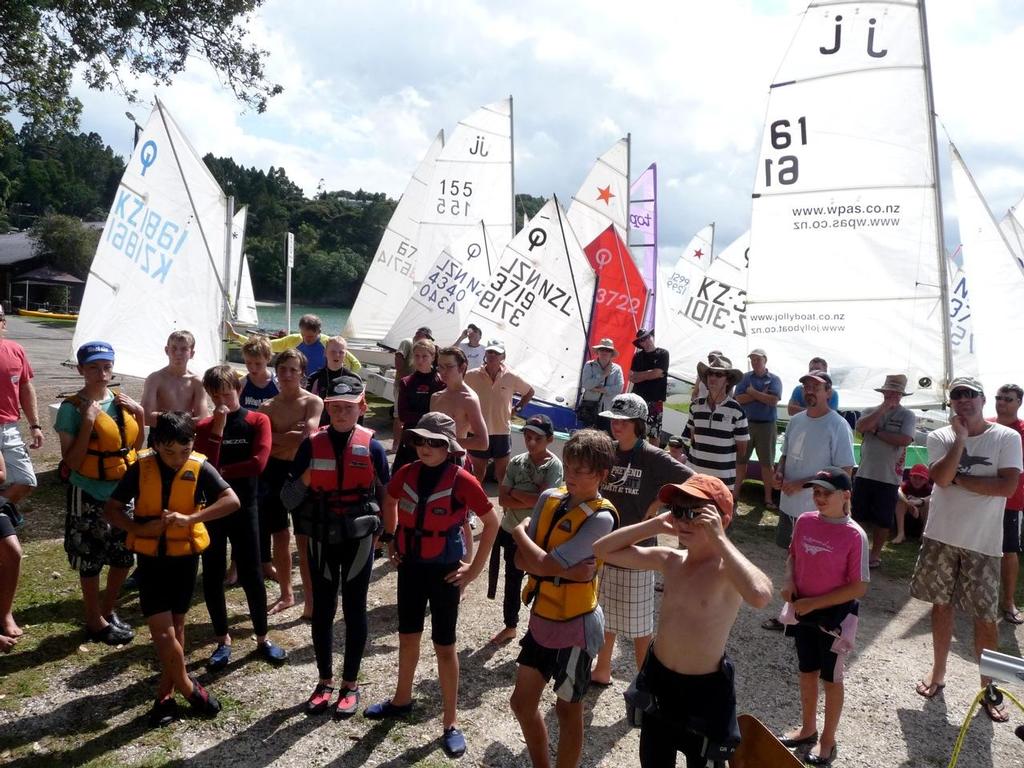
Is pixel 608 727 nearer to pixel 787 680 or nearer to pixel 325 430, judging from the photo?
pixel 787 680

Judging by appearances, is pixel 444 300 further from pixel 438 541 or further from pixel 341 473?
pixel 438 541

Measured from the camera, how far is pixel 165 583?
3.38 metres

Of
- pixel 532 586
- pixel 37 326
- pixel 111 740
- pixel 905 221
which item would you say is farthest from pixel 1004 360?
pixel 37 326

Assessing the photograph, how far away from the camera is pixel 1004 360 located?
7.66 m

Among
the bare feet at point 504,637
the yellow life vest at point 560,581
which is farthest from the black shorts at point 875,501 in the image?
the yellow life vest at point 560,581

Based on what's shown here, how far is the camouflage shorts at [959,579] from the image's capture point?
409cm

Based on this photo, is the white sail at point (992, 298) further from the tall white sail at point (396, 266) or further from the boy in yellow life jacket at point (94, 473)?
the tall white sail at point (396, 266)

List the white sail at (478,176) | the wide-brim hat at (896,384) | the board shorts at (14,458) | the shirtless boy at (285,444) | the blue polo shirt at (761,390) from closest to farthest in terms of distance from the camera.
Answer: the board shorts at (14,458) → the shirtless boy at (285,444) → the wide-brim hat at (896,384) → the blue polo shirt at (761,390) → the white sail at (478,176)

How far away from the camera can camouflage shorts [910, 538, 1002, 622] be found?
4.09m

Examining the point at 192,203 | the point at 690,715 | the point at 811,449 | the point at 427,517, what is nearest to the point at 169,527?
the point at 427,517

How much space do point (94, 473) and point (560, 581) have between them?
9.70 ft

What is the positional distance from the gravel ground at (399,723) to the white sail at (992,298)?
12.0ft

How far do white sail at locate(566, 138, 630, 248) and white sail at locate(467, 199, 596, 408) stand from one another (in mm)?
2702

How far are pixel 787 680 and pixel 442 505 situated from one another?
262 cm
